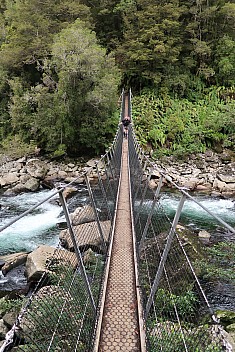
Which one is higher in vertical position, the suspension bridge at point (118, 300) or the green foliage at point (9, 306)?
the suspension bridge at point (118, 300)

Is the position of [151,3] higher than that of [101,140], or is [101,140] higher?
[151,3]

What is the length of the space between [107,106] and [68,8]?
5755mm

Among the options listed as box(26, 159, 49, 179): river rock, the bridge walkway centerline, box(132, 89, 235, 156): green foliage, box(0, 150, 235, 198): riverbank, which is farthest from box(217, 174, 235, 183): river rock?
the bridge walkway centerline

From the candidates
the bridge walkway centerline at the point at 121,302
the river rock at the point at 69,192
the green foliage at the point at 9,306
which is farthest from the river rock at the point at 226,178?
the green foliage at the point at 9,306

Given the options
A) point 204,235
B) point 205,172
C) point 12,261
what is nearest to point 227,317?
point 204,235

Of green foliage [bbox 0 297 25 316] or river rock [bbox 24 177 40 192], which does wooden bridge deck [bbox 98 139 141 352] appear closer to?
green foliage [bbox 0 297 25 316]

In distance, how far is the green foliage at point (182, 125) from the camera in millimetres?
10531

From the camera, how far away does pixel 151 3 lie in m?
12.1

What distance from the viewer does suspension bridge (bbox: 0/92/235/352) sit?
169 cm

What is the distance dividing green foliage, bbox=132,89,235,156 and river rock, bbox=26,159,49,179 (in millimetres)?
3352

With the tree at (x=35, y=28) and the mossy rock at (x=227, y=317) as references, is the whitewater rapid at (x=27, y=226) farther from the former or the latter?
the tree at (x=35, y=28)

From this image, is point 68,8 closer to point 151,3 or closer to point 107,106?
point 151,3

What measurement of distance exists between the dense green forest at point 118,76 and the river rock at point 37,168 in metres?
0.61

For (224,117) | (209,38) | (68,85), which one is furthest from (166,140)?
(209,38)
